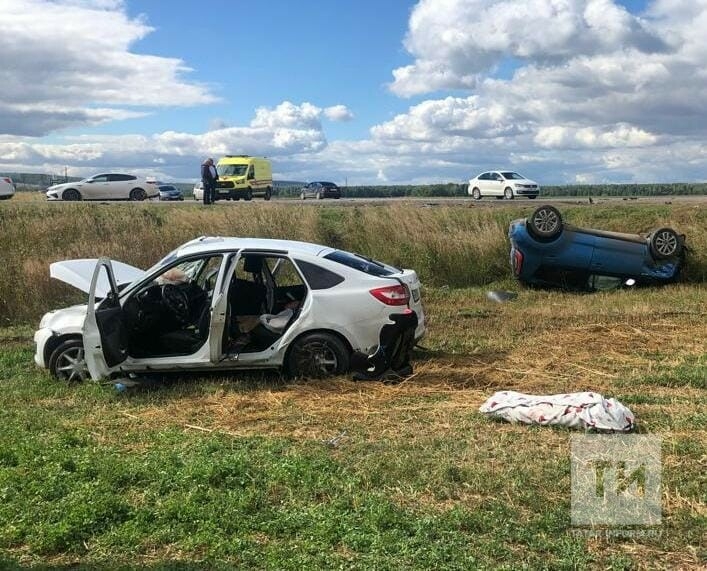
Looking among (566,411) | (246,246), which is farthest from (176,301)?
(566,411)

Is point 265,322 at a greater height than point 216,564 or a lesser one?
greater

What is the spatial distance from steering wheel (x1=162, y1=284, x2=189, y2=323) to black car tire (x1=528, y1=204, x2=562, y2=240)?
880 cm

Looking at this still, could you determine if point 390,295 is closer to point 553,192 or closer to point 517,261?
point 517,261

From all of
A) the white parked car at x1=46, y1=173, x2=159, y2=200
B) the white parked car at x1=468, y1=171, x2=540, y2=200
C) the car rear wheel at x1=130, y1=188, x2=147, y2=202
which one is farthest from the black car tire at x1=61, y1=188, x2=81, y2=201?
the white parked car at x1=468, y1=171, x2=540, y2=200

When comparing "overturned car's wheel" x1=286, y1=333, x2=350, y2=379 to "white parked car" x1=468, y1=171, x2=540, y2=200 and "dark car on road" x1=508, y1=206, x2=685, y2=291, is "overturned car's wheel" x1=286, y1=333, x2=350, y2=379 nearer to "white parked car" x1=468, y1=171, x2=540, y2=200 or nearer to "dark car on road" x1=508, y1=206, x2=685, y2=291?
"dark car on road" x1=508, y1=206, x2=685, y2=291

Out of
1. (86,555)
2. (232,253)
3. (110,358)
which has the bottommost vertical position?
(86,555)

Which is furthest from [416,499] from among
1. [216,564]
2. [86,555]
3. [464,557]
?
[86,555]

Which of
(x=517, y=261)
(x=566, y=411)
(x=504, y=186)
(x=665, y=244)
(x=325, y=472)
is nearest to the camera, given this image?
(x=325, y=472)

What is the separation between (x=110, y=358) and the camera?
724 centimetres

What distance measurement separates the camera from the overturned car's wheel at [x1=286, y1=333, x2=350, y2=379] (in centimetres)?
767

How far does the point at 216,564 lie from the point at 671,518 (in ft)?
8.36

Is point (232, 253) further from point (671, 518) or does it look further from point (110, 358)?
point (671, 518)

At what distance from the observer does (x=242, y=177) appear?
34750mm

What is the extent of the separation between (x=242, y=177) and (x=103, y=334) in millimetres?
28340
